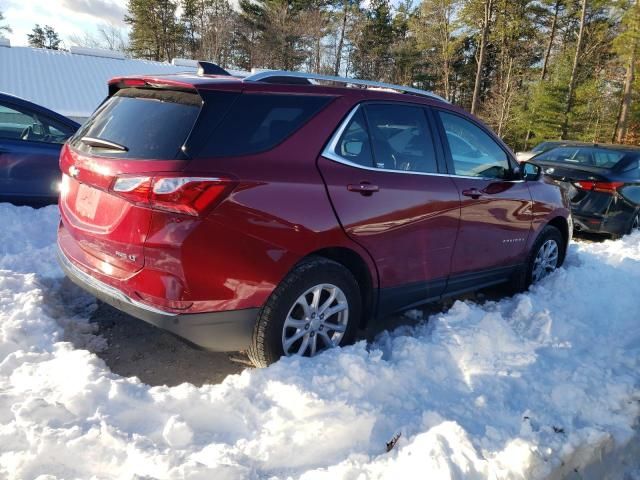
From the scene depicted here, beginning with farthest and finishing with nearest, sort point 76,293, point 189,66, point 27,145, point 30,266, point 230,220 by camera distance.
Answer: point 189,66
point 27,145
point 30,266
point 76,293
point 230,220

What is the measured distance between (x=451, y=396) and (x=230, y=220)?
1.59 metres

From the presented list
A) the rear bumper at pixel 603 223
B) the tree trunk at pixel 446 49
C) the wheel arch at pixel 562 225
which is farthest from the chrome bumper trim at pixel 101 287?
the tree trunk at pixel 446 49

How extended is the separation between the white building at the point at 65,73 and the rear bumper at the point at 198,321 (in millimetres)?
12394

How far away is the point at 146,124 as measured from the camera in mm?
2785

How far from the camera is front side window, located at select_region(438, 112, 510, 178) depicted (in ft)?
12.7

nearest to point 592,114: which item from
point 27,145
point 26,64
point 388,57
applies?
point 388,57

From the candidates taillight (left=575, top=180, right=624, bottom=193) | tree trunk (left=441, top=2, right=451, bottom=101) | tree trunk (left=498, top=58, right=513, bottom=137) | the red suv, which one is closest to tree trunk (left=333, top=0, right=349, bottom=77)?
tree trunk (left=441, top=2, right=451, bottom=101)

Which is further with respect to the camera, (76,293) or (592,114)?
(592,114)

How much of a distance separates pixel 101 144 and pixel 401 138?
6.29ft

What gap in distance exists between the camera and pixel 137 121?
2.85 m

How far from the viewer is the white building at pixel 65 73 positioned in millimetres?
14617

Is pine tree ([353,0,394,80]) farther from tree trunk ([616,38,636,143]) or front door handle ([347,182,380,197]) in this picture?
front door handle ([347,182,380,197])

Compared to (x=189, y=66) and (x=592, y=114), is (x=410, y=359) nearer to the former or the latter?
(x=189, y=66)

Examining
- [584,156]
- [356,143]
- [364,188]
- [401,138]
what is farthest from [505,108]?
[364,188]
